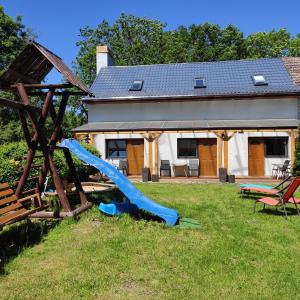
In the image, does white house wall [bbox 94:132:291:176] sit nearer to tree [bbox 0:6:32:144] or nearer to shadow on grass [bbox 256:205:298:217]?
shadow on grass [bbox 256:205:298:217]

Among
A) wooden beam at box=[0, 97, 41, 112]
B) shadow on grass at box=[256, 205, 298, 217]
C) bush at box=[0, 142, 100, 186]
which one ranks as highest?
wooden beam at box=[0, 97, 41, 112]

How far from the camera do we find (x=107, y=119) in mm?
21578

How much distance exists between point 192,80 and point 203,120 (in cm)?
363

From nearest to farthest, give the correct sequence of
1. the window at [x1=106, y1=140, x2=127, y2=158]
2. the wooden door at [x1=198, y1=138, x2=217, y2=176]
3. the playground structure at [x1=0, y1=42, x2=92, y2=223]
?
the playground structure at [x1=0, y1=42, x2=92, y2=223], the wooden door at [x1=198, y1=138, x2=217, y2=176], the window at [x1=106, y1=140, x2=127, y2=158]

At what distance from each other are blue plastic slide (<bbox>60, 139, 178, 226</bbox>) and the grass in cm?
32

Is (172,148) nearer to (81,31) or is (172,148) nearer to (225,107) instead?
(225,107)

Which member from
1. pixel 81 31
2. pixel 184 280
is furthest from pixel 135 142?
pixel 81 31

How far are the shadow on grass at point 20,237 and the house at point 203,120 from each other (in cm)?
1162

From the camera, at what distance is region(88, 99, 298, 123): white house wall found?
2011cm

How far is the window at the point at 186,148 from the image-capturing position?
19891mm

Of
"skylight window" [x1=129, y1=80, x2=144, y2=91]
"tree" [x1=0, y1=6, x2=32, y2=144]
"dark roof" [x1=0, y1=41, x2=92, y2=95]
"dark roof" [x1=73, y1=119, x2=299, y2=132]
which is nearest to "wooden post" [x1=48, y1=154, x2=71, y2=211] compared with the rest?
"dark roof" [x1=0, y1=41, x2=92, y2=95]

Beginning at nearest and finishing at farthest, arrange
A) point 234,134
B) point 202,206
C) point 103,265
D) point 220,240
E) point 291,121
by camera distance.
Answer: point 103,265 → point 220,240 → point 202,206 → point 234,134 → point 291,121

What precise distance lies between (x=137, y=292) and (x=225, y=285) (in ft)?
3.71

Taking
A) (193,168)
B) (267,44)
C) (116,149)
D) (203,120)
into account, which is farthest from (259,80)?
(267,44)
